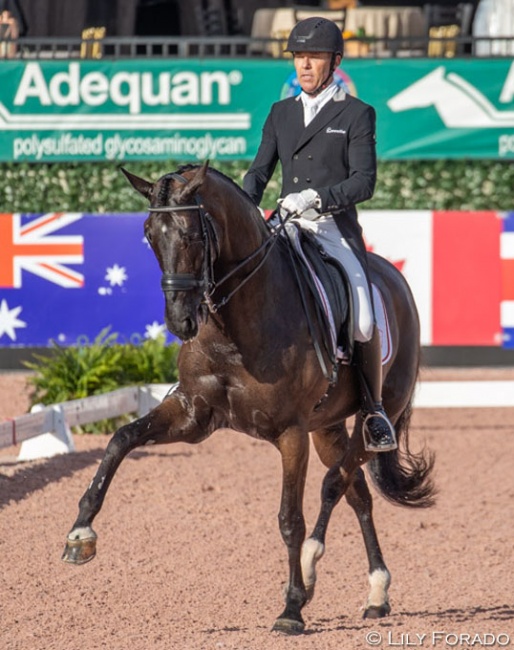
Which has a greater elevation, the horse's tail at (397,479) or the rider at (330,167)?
the rider at (330,167)

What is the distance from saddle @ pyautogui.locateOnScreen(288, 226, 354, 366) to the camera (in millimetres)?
6297

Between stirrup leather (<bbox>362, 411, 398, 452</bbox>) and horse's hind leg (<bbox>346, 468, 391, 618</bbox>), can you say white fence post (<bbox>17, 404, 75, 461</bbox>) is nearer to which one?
horse's hind leg (<bbox>346, 468, 391, 618</bbox>)

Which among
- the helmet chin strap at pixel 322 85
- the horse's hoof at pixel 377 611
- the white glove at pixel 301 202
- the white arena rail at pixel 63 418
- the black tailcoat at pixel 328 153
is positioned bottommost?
the horse's hoof at pixel 377 611

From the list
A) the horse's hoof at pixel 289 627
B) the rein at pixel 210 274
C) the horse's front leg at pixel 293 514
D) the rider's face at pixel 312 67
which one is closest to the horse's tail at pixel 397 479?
the rein at pixel 210 274

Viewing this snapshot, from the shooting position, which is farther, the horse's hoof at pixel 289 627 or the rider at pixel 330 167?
the rider at pixel 330 167

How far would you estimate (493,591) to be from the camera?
696cm

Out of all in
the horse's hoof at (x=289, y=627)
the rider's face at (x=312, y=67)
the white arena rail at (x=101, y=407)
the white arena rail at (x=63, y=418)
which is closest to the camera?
the horse's hoof at (x=289, y=627)

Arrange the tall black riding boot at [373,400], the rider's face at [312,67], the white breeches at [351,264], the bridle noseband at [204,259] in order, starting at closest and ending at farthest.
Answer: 1. the bridle noseband at [204,259]
2. the rider's face at [312,67]
3. the white breeches at [351,264]
4. the tall black riding boot at [373,400]

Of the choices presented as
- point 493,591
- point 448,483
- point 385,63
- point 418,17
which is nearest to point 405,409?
point 493,591

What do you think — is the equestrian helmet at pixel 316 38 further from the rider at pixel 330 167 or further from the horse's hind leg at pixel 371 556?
the horse's hind leg at pixel 371 556

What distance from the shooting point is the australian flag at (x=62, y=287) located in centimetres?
1345

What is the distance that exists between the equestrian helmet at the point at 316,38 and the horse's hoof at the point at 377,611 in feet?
9.19

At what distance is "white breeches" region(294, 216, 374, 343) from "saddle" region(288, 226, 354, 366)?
0.12ft

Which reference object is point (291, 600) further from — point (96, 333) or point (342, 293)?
point (96, 333)
